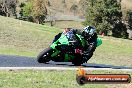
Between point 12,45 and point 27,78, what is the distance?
29.5 m

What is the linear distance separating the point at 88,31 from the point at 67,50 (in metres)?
1.41

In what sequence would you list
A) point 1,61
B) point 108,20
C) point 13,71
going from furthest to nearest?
point 108,20 < point 1,61 < point 13,71

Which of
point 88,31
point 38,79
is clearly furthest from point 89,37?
point 38,79

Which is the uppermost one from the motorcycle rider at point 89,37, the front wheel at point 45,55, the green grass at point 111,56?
the motorcycle rider at point 89,37

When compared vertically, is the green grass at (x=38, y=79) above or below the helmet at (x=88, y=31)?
below

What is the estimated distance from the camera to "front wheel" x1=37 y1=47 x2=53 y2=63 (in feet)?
55.8

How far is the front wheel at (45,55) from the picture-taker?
17000mm

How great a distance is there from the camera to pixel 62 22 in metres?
156

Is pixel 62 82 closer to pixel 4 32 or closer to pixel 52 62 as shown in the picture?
pixel 52 62

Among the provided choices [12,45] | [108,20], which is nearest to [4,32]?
[12,45]

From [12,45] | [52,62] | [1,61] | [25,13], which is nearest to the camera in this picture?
[1,61]

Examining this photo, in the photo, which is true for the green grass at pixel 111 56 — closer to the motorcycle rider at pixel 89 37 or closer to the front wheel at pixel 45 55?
the front wheel at pixel 45 55

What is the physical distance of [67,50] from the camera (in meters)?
16.9

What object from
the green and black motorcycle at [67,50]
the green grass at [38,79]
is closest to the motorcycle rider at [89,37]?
the green and black motorcycle at [67,50]
